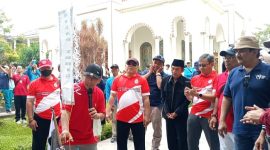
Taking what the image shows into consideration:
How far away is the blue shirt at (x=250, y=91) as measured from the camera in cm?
345

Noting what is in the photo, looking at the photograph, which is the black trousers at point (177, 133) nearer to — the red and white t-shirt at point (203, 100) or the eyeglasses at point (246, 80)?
the red and white t-shirt at point (203, 100)

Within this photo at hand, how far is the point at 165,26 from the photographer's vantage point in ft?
74.4

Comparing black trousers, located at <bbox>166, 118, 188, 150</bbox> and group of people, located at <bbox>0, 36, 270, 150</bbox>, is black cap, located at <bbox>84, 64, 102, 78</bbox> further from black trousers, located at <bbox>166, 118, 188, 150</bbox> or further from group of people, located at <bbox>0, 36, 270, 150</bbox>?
black trousers, located at <bbox>166, 118, 188, 150</bbox>

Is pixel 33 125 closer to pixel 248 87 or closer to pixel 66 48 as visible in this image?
pixel 66 48

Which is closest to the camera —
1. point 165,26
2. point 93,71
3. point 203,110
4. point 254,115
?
point 254,115

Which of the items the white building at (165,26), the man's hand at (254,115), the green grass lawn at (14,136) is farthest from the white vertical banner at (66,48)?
the white building at (165,26)

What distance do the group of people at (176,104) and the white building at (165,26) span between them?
616 inches

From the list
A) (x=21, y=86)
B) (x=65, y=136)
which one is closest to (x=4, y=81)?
(x=21, y=86)

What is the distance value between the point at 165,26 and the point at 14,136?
15595mm

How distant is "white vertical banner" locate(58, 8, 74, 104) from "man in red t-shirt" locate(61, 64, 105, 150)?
Result: 1.60 feet

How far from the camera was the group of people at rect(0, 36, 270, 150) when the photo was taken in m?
3.56

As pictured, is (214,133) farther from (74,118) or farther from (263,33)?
(263,33)

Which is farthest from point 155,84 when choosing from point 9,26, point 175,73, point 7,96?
point 9,26

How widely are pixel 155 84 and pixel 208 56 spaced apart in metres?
1.68
